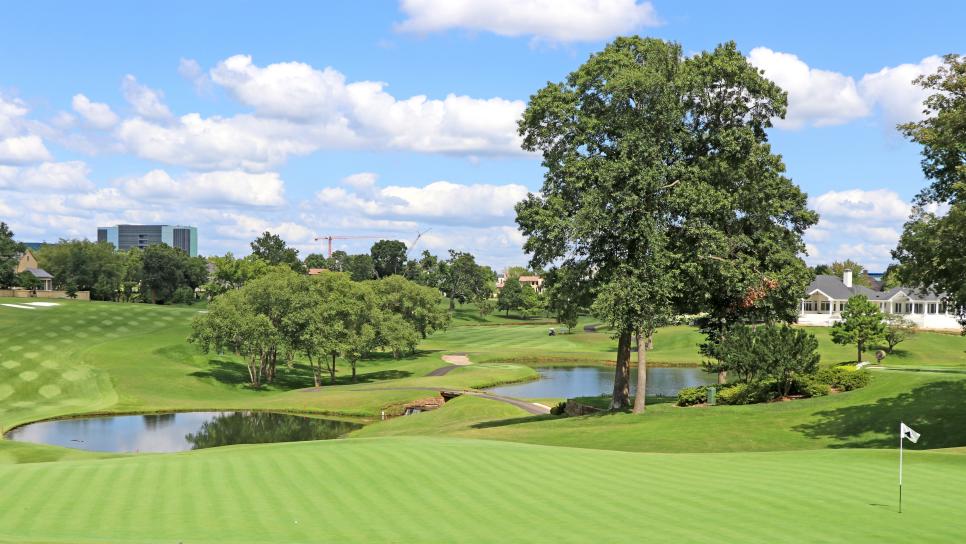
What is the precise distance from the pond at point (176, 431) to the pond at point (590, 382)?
23.3 m

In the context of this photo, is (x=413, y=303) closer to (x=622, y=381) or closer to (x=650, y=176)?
(x=622, y=381)

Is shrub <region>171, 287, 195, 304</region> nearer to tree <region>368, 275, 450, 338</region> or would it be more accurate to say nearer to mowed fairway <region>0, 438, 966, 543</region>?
tree <region>368, 275, 450, 338</region>

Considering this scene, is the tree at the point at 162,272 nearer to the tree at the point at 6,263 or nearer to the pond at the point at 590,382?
the tree at the point at 6,263

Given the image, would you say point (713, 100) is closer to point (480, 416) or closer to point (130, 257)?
point (480, 416)

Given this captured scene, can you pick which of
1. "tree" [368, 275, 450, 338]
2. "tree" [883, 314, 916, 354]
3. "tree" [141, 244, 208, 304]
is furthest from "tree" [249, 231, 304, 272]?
"tree" [883, 314, 916, 354]

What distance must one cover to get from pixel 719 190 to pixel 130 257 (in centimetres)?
18676

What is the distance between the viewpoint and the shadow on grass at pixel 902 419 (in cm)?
3322

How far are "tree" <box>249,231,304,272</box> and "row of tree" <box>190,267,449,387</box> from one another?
92.0 metres

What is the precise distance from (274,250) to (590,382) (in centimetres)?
11762

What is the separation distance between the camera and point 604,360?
4651 inches

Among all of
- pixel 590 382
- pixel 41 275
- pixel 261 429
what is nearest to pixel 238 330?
pixel 261 429

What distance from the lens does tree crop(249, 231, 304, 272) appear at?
18975 cm

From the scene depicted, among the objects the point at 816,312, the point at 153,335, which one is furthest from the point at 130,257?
the point at 816,312

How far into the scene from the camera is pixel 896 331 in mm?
102688
